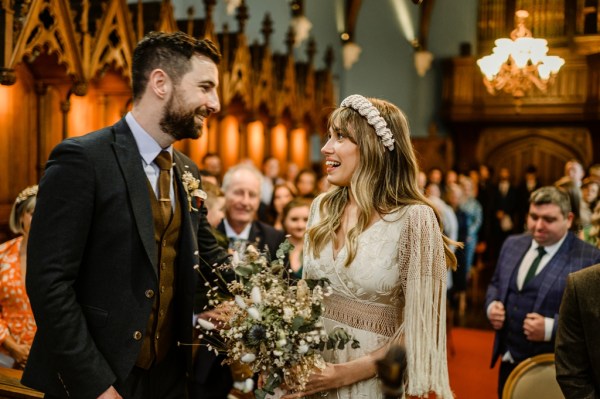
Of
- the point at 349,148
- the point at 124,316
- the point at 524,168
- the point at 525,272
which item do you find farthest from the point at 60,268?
the point at 524,168

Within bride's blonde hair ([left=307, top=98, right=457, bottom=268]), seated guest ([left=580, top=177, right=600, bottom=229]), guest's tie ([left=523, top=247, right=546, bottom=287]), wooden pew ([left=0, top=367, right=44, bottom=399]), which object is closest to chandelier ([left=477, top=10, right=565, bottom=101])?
seated guest ([left=580, top=177, right=600, bottom=229])

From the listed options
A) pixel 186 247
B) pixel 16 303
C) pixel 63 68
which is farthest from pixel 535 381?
pixel 63 68

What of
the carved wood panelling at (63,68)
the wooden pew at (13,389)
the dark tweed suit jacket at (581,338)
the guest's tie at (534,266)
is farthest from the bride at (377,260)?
the carved wood panelling at (63,68)

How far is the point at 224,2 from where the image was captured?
9.91 metres

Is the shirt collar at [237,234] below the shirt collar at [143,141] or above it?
below

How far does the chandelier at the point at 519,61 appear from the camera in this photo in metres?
7.79

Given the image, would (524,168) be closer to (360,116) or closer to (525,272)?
(525,272)

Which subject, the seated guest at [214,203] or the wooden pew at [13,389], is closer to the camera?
the wooden pew at [13,389]

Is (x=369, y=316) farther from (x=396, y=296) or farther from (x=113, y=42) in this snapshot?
(x=113, y=42)

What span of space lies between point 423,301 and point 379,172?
1.50ft

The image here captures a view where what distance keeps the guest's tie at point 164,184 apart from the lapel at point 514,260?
7.07 feet

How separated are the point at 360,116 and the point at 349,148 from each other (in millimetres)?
115

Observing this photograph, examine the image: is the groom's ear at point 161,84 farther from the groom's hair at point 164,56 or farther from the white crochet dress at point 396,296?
the white crochet dress at point 396,296

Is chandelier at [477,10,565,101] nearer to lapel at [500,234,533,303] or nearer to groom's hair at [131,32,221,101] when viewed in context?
Answer: lapel at [500,234,533,303]
